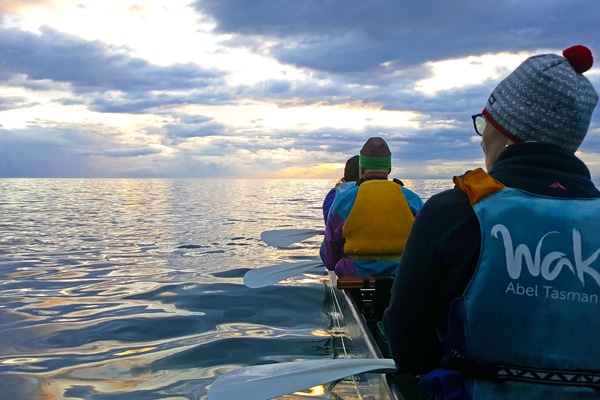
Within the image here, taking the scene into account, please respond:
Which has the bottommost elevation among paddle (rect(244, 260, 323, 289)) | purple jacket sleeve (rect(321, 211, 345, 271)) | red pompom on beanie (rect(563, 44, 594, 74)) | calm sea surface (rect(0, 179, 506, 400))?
calm sea surface (rect(0, 179, 506, 400))

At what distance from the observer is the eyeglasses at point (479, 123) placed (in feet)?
7.83

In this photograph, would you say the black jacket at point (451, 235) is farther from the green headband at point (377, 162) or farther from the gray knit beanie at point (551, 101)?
the green headband at point (377, 162)

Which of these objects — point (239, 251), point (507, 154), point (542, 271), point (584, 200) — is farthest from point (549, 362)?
point (239, 251)

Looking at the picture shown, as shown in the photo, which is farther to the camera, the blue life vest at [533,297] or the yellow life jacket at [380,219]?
the yellow life jacket at [380,219]

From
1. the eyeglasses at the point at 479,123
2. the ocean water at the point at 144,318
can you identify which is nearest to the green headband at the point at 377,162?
the ocean water at the point at 144,318

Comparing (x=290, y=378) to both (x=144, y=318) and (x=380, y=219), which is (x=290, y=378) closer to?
(x=380, y=219)

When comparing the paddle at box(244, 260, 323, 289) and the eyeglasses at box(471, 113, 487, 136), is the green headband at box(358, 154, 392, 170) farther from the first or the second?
the eyeglasses at box(471, 113, 487, 136)

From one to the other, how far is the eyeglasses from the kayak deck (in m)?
1.59

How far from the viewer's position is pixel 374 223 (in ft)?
17.1

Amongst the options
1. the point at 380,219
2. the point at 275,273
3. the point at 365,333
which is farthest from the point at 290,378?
the point at 275,273

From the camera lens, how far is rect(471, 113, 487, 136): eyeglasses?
2387 millimetres

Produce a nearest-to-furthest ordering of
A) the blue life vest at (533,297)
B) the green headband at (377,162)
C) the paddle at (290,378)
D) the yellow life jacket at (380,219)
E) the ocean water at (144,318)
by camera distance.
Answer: the blue life vest at (533,297), the paddle at (290,378), the yellow life jacket at (380,219), the ocean water at (144,318), the green headband at (377,162)

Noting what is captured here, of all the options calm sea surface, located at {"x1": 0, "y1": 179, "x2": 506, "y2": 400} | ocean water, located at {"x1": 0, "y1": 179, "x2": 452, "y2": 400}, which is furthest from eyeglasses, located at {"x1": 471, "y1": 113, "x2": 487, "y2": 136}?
calm sea surface, located at {"x1": 0, "y1": 179, "x2": 506, "y2": 400}

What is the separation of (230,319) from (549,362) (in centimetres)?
595
